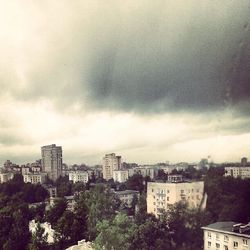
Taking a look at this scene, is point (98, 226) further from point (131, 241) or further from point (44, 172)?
point (44, 172)

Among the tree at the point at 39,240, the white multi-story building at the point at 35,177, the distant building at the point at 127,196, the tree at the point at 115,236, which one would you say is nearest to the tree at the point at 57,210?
the tree at the point at 39,240

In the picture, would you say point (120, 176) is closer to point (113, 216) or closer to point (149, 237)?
point (113, 216)

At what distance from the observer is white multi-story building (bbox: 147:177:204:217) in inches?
89.3

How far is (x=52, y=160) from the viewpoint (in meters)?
2.93

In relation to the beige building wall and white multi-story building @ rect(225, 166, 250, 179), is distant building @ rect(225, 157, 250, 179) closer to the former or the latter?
white multi-story building @ rect(225, 166, 250, 179)

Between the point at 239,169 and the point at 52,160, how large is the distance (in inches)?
56.3

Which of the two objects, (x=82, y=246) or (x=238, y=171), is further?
(x=82, y=246)

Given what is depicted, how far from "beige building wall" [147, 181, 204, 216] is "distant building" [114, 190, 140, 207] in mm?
186

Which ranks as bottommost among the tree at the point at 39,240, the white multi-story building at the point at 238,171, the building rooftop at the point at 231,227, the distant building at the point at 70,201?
the tree at the point at 39,240

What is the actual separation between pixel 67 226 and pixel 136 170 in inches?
38.5

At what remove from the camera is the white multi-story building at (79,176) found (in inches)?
118

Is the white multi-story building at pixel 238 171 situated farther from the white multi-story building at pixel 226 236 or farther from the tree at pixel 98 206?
the tree at pixel 98 206

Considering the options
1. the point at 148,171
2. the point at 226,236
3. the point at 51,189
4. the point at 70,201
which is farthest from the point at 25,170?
the point at 226,236

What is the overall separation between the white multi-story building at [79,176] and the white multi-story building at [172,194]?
548mm
